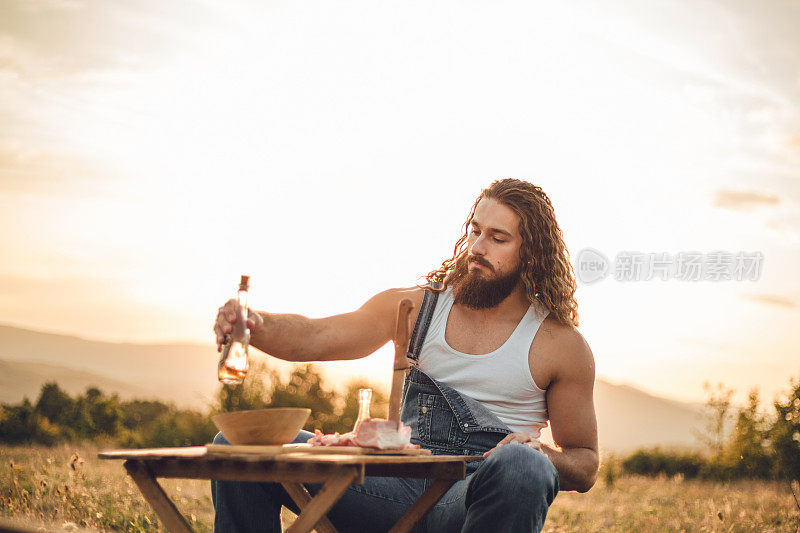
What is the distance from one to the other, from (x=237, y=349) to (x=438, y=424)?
1016 mm

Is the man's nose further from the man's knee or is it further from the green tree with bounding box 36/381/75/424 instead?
the green tree with bounding box 36/381/75/424

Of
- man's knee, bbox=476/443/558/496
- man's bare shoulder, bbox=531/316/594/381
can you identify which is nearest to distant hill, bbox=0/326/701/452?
man's bare shoulder, bbox=531/316/594/381

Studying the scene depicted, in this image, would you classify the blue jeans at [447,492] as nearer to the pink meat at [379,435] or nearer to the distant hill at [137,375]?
the pink meat at [379,435]

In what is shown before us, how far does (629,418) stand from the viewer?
19.7m

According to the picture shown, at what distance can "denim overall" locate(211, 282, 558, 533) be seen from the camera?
7.83 ft

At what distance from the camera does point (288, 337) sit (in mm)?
3111

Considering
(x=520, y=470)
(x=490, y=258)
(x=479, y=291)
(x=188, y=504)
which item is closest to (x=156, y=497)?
(x=520, y=470)

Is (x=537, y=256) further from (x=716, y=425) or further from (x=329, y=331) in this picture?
(x=716, y=425)

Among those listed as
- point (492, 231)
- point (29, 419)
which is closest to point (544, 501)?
point (492, 231)

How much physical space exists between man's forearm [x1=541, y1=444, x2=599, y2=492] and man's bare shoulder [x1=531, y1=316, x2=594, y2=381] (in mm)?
323

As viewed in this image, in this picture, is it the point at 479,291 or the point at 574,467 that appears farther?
the point at 479,291

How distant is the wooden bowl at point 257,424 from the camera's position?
88.2 inches

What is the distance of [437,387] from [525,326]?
0.48 metres

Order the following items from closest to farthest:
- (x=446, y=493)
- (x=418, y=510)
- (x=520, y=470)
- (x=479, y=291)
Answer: (x=520, y=470)
(x=418, y=510)
(x=446, y=493)
(x=479, y=291)
